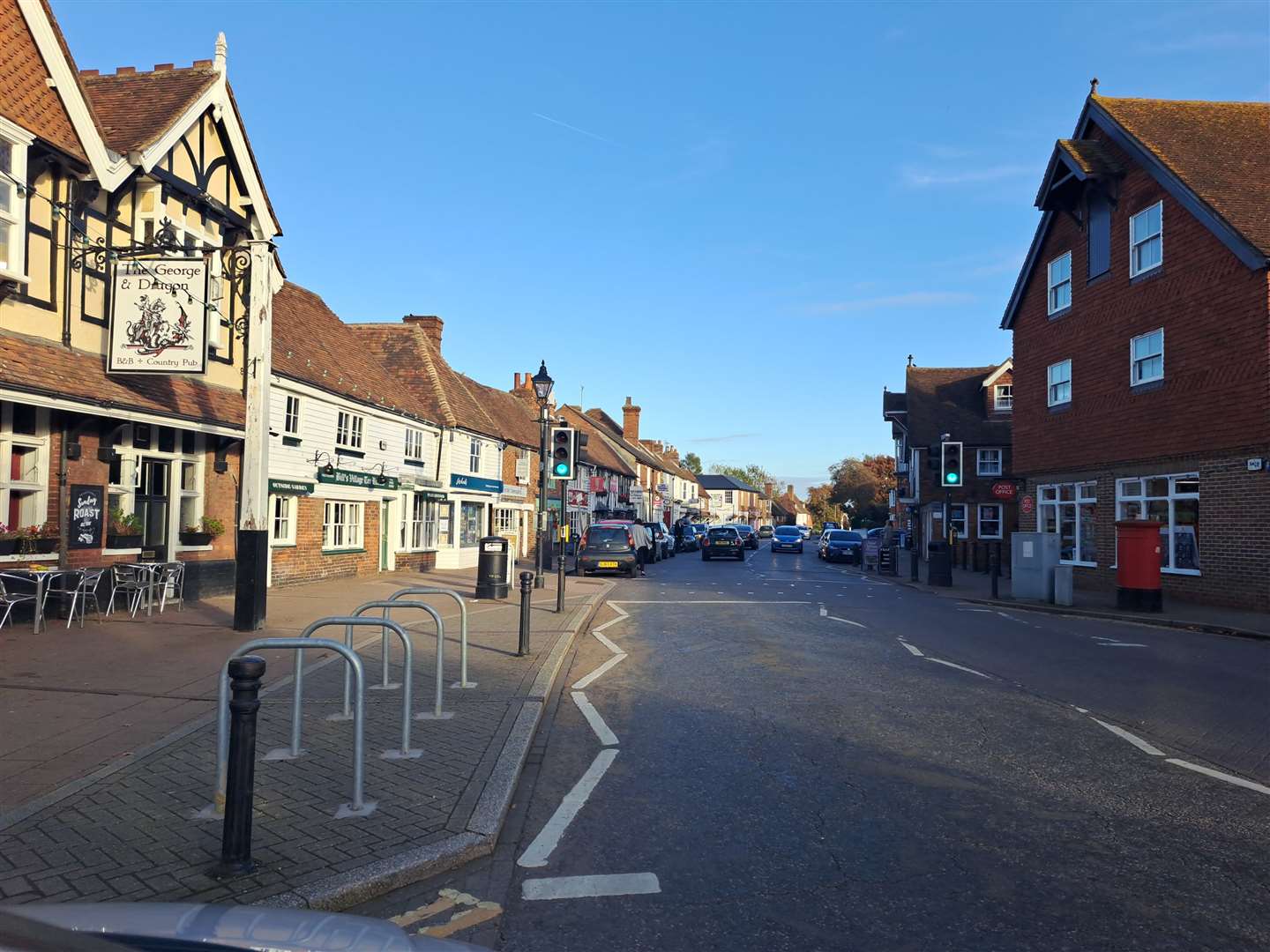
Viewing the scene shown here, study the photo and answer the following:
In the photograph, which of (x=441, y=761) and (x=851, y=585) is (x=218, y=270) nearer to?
(x=441, y=761)

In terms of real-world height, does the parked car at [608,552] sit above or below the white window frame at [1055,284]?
below

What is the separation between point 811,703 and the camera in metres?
8.68

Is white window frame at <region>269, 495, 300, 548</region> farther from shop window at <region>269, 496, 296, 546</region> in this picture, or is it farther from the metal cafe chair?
the metal cafe chair

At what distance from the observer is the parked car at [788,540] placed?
57.4 m

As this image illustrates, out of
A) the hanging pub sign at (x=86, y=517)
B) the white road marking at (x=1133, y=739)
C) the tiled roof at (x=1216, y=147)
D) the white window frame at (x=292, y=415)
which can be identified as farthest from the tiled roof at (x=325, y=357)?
the tiled roof at (x=1216, y=147)

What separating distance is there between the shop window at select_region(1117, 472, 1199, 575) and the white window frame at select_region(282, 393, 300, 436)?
19.3m

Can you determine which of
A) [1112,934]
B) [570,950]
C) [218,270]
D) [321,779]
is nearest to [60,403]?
[218,270]

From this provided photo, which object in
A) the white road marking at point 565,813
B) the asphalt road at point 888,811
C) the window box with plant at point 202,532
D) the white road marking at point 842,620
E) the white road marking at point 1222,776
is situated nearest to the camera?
the asphalt road at point 888,811

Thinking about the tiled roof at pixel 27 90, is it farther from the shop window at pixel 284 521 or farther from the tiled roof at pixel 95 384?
the shop window at pixel 284 521

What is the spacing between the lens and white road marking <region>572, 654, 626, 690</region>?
9773 millimetres

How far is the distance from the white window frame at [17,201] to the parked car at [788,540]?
49272mm

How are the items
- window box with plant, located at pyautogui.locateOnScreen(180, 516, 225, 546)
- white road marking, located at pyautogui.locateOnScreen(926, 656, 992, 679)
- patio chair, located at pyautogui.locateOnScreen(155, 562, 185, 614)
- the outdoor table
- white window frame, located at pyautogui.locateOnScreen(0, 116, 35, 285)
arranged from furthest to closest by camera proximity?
window box with plant, located at pyautogui.locateOnScreen(180, 516, 225, 546) → patio chair, located at pyautogui.locateOnScreen(155, 562, 185, 614) → white window frame, located at pyautogui.locateOnScreen(0, 116, 35, 285) → the outdoor table → white road marking, located at pyautogui.locateOnScreen(926, 656, 992, 679)

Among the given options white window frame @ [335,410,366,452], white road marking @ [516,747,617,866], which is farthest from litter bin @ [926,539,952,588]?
white road marking @ [516,747,617,866]

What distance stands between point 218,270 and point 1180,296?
20520 mm
